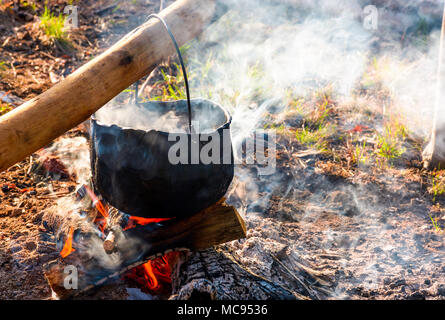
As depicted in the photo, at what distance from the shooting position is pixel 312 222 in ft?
9.46

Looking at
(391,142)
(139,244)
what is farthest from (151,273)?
(391,142)

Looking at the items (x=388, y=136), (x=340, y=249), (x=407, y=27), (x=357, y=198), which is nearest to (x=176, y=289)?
(x=340, y=249)

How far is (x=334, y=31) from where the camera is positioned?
503 centimetres

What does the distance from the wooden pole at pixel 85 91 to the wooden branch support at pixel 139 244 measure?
0.62 metres

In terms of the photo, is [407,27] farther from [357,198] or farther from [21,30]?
[21,30]

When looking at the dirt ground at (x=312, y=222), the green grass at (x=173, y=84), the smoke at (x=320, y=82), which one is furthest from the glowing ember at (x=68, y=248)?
the green grass at (x=173, y=84)

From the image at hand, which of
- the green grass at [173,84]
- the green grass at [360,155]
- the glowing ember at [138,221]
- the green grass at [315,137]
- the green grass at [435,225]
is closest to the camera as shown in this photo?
the glowing ember at [138,221]

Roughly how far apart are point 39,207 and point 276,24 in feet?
12.3

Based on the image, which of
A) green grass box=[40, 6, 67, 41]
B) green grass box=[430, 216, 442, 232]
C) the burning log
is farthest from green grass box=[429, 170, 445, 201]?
green grass box=[40, 6, 67, 41]

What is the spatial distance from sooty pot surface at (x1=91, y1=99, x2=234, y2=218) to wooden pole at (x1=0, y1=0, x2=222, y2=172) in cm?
13

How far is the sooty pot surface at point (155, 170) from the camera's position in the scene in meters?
1.79

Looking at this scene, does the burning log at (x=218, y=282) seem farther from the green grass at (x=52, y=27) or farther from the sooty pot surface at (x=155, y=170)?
the green grass at (x=52, y=27)

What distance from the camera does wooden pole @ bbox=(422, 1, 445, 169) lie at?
2.98 metres

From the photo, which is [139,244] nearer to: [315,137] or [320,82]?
[315,137]
